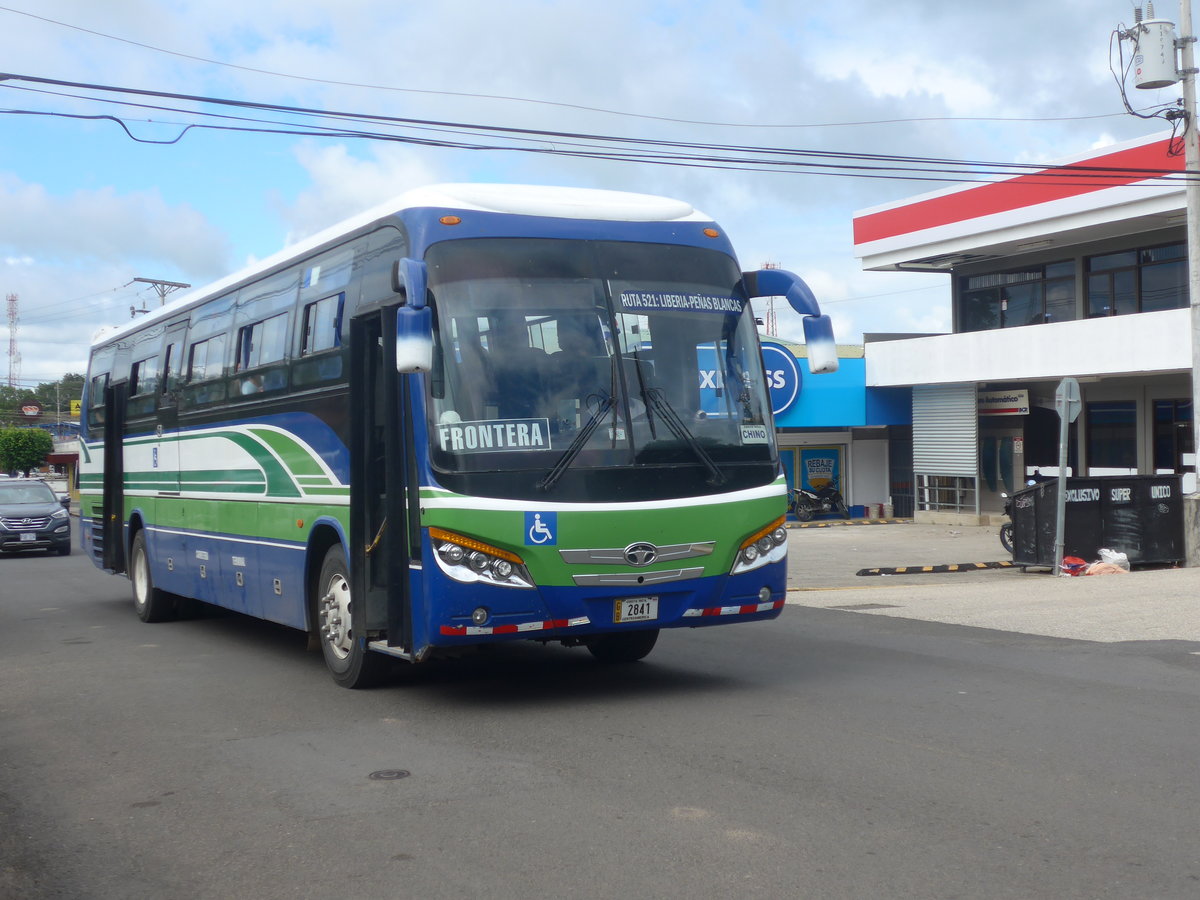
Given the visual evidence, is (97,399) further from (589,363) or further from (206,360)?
(589,363)

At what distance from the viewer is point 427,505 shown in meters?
7.95

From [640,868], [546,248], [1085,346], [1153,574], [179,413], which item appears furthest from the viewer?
[1085,346]

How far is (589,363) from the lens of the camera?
27.2 ft

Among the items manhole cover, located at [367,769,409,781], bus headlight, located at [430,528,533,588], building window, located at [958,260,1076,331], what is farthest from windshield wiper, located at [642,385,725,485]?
building window, located at [958,260,1076,331]

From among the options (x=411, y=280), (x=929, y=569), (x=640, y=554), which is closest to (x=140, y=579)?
(x=411, y=280)

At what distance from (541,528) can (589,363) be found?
3.80 ft

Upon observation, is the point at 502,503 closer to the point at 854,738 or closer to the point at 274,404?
the point at 854,738

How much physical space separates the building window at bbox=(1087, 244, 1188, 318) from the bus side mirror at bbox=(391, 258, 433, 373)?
2429 cm

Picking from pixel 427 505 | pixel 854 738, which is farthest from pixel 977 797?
pixel 427 505

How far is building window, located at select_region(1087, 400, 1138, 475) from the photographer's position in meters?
30.1

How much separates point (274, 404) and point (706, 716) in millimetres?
4734

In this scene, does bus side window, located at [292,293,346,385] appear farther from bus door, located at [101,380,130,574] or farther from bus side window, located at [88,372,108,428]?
bus side window, located at [88,372,108,428]

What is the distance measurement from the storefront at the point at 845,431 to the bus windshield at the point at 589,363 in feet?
79.1

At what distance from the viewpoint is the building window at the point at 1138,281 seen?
92.0ft
